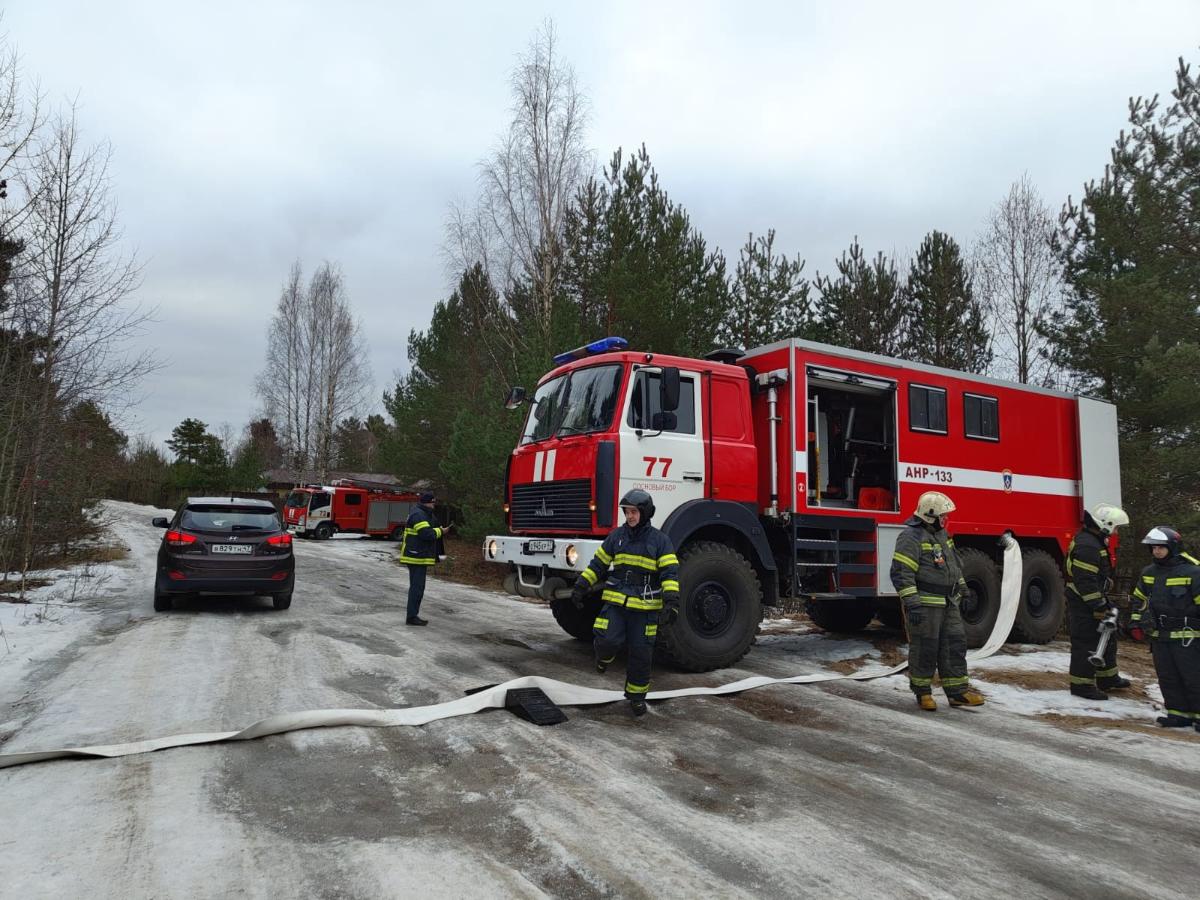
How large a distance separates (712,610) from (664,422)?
1.84 m

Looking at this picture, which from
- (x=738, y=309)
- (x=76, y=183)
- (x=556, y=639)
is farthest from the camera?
(x=738, y=309)

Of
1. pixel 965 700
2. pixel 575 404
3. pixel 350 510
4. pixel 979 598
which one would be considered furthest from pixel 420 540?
pixel 350 510

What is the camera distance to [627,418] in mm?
6836

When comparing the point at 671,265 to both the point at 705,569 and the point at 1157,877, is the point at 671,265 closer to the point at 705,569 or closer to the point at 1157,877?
the point at 705,569

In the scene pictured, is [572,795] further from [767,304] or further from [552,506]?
[767,304]

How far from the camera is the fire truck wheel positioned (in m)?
9.59

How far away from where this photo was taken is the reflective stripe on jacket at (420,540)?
9594mm

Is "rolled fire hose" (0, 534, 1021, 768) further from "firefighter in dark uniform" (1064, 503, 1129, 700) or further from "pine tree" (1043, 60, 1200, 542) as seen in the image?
"pine tree" (1043, 60, 1200, 542)

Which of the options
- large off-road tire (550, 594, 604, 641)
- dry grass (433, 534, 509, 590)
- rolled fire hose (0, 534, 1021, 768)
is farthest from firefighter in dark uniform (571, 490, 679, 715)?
dry grass (433, 534, 509, 590)

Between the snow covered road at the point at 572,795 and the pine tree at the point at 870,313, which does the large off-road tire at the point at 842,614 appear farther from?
the pine tree at the point at 870,313

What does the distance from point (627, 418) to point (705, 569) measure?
158 cm

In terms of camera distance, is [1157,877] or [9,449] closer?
[1157,877]

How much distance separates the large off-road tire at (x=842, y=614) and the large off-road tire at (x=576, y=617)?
11.7ft

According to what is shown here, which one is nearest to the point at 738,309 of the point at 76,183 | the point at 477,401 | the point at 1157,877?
the point at 477,401
